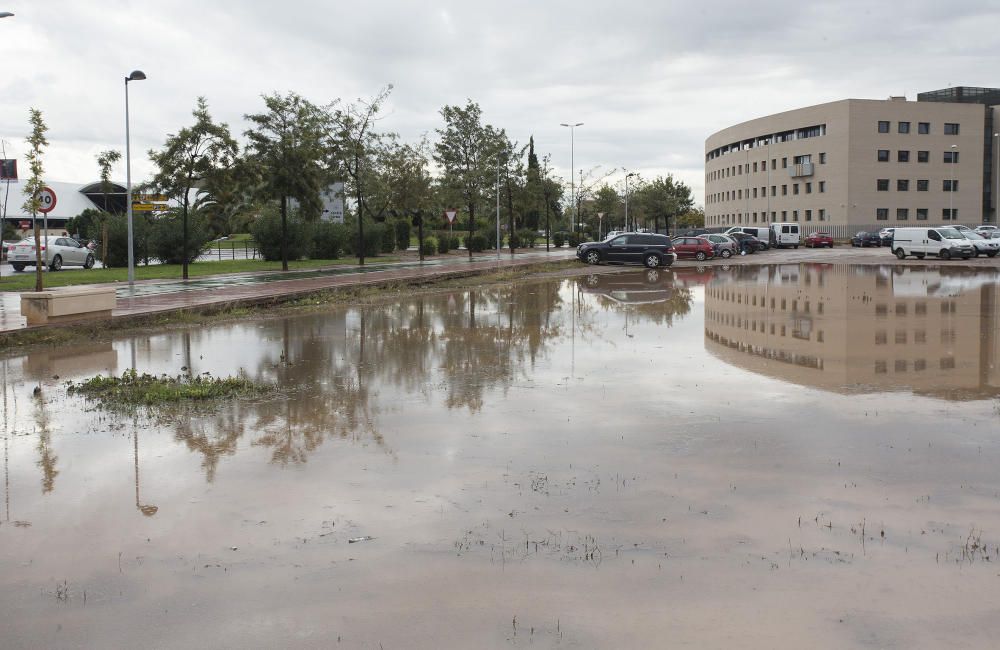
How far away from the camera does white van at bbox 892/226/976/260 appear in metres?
47.8

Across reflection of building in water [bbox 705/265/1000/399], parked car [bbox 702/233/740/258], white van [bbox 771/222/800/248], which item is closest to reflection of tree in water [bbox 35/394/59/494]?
reflection of building in water [bbox 705/265/1000/399]

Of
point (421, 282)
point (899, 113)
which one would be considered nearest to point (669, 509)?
point (421, 282)

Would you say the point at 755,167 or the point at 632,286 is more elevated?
the point at 755,167

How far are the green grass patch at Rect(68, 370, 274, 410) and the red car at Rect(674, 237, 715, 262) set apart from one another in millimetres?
44318

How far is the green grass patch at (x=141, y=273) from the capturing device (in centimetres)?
2933

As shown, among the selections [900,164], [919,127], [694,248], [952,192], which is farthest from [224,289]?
[952,192]

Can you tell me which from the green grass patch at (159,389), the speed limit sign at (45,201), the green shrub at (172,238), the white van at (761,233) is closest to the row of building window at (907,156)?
the white van at (761,233)

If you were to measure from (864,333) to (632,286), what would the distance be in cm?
1549

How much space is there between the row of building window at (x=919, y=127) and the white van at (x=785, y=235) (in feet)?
97.8

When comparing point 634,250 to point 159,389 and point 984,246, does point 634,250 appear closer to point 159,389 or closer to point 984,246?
point 984,246

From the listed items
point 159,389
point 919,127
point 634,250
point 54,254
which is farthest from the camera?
point 919,127

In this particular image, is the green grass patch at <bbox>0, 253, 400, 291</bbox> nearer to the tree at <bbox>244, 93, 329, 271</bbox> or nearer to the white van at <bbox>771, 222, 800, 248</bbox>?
the tree at <bbox>244, 93, 329, 271</bbox>

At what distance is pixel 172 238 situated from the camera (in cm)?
4088

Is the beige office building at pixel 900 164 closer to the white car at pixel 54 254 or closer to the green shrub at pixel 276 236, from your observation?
the green shrub at pixel 276 236
